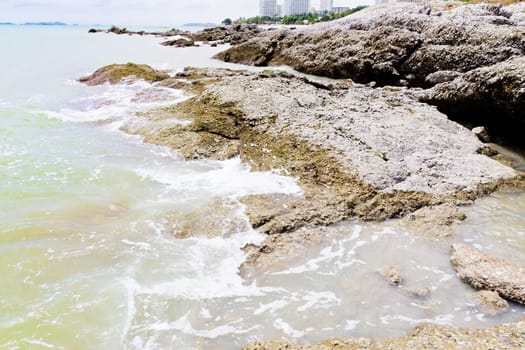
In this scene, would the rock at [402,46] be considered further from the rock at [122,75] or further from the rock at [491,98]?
the rock at [122,75]

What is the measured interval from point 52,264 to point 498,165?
26.3 ft

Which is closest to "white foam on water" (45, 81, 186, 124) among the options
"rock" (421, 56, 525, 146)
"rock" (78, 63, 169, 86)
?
"rock" (78, 63, 169, 86)

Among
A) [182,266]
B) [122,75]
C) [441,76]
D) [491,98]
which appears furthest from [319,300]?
[122,75]

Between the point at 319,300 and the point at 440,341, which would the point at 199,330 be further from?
the point at 440,341

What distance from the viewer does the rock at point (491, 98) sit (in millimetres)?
9117

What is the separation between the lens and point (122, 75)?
1764 centimetres

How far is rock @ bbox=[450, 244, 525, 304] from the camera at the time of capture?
440 centimetres

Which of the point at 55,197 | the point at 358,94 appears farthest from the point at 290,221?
the point at 358,94

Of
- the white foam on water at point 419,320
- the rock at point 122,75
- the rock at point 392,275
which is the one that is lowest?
the white foam on water at point 419,320

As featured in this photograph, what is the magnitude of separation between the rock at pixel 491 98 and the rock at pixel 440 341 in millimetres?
7025

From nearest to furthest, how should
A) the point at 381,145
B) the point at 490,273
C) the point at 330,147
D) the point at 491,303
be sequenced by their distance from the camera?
the point at 491,303, the point at 490,273, the point at 330,147, the point at 381,145

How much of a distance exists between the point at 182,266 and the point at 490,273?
384 cm

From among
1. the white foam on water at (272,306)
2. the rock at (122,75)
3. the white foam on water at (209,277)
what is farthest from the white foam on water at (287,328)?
the rock at (122,75)

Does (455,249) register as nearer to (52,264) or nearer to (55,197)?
(52,264)
